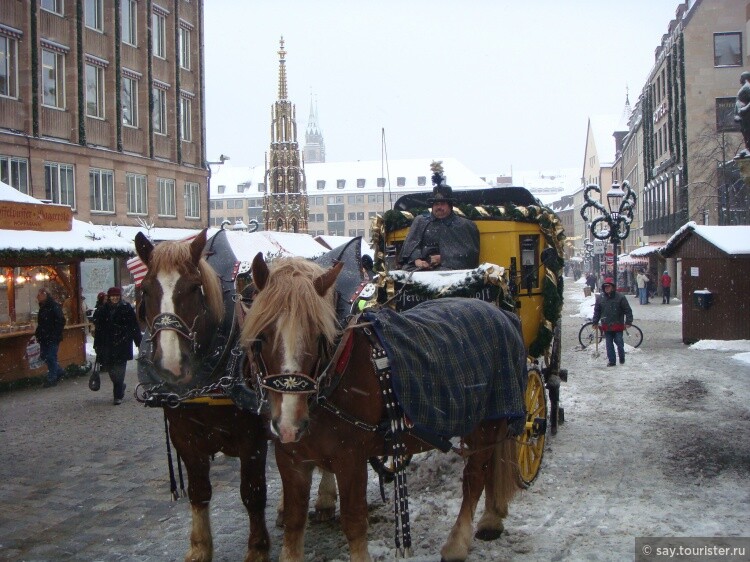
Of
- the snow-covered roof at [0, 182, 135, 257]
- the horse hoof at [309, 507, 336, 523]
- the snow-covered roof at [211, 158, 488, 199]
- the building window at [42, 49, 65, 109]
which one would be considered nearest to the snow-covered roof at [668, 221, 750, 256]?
the snow-covered roof at [0, 182, 135, 257]

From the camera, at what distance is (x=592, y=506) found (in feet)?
19.5

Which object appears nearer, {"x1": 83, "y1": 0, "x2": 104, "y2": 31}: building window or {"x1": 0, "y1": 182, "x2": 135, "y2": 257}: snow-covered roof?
{"x1": 0, "y1": 182, "x2": 135, "y2": 257}: snow-covered roof

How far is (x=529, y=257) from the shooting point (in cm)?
746

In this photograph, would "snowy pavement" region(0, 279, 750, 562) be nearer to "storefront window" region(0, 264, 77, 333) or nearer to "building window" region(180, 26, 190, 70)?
"storefront window" region(0, 264, 77, 333)

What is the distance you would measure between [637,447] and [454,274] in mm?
3525

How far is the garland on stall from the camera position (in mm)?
7293

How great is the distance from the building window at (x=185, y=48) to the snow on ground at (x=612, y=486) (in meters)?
26.0

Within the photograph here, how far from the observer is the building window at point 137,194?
28.3 metres

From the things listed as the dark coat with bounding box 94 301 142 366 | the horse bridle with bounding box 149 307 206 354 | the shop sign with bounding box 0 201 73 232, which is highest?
the shop sign with bounding box 0 201 73 232

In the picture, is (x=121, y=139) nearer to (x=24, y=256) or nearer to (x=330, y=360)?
(x=24, y=256)

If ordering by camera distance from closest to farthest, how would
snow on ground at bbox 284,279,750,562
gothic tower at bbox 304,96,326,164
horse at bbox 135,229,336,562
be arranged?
horse at bbox 135,229,336,562 < snow on ground at bbox 284,279,750,562 < gothic tower at bbox 304,96,326,164

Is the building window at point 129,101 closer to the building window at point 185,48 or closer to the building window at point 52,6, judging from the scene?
the building window at point 52,6

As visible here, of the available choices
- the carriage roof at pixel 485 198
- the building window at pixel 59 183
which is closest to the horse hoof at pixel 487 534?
the carriage roof at pixel 485 198

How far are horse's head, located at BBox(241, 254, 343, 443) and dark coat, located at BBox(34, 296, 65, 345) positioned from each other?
1126 cm
